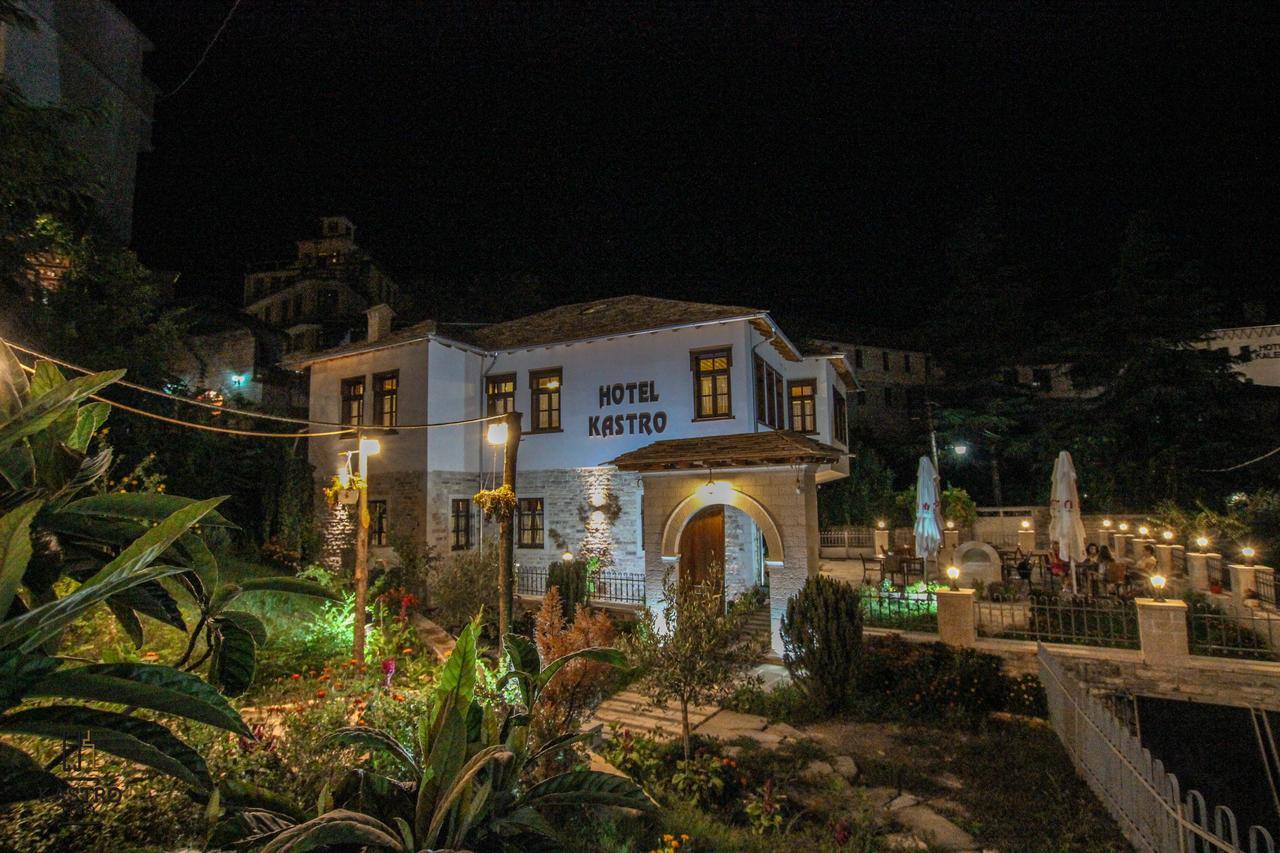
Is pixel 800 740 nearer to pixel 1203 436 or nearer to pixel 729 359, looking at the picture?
pixel 729 359

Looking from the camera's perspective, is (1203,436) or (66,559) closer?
(66,559)

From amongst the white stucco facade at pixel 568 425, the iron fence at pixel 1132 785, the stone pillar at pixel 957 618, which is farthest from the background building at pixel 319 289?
the iron fence at pixel 1132 785

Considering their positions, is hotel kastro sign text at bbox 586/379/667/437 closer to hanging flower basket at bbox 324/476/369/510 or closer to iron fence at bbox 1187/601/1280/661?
hanging flower basket at bbox 324/476/369/510

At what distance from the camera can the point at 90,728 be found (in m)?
2.24

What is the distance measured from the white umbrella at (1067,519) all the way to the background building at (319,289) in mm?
35136

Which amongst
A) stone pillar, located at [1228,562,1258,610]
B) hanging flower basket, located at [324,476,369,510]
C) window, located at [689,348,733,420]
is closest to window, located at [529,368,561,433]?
window, located at [689,348,733,420]

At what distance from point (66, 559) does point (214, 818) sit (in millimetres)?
1643

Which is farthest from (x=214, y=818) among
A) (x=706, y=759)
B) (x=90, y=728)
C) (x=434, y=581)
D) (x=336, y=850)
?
(x=434, y=581)

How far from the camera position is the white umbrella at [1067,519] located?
40.6 ft

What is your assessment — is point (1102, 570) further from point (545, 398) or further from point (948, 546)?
point (545, 398)

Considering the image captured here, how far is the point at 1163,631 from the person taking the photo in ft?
29.8

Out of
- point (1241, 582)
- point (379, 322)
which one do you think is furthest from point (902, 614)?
point (379, 322)

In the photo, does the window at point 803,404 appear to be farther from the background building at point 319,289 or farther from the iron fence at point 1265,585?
the background building at point 319,289

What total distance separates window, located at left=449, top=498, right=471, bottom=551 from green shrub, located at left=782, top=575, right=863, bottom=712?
411 inches
